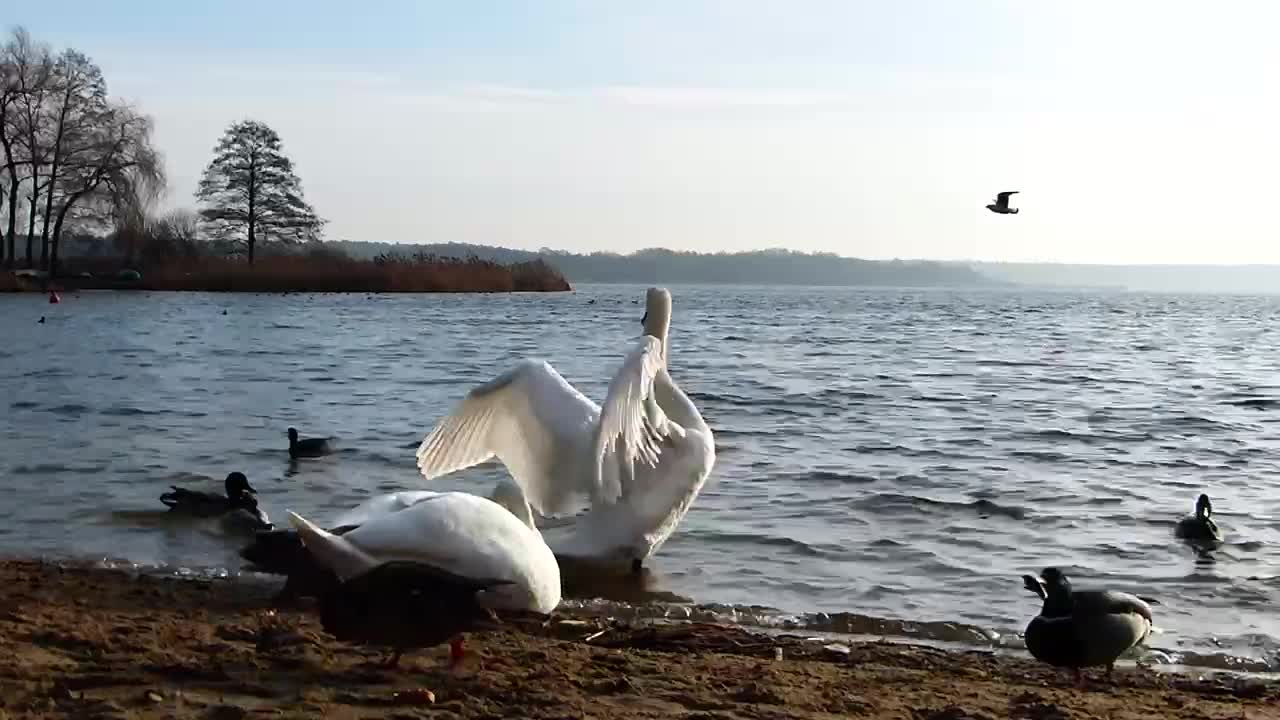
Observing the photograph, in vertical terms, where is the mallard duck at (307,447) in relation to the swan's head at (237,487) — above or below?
below

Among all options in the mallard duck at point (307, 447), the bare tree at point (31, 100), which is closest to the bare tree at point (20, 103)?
the bare tree at point (31, 100)

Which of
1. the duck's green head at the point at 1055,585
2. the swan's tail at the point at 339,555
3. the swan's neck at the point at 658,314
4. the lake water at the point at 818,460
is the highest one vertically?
the swan's neck at the point at 658,314

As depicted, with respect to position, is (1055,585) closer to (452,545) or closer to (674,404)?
(452,545)

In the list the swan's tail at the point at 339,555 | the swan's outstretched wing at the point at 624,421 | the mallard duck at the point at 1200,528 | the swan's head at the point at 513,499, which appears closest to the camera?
the swan's tail at the point at 339,555

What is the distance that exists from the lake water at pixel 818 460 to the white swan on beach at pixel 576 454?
1.21 ft

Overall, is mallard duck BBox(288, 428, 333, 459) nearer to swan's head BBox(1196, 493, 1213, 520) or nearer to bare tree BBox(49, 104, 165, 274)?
swan's head BBox(1196, 493, 1213, 520)

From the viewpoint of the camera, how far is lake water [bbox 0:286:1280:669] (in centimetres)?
789

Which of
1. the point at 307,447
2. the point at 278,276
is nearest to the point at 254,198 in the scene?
the point at 278,276

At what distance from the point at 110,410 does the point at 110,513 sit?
6.52 metres

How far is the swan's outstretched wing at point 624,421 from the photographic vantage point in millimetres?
7141

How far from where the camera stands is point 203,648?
5141 mm

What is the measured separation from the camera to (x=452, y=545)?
495 cm

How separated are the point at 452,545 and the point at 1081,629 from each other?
2.61 metres

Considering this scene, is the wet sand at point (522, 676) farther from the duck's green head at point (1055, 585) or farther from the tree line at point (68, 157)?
the tree line at point (68, 157)
